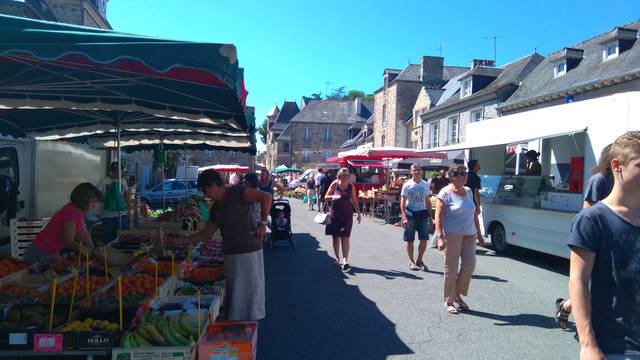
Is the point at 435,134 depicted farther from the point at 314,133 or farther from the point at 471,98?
the point at 314,133

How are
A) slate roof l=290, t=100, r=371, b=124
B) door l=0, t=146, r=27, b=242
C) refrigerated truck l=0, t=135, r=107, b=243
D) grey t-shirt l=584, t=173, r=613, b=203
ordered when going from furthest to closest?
slate roof l=290, t=100, r=371, b=124
refrigerated truck l=0, t=135, r=107, b=243
door l=0, t=146, r=27, b=242
grey t-shirt l=584, t=173, r=613, b=203

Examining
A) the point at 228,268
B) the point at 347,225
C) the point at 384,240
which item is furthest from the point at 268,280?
the point at 384,240

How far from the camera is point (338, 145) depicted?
2222 inches

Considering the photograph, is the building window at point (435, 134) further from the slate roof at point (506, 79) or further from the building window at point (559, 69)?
the building window at point (559, 69)

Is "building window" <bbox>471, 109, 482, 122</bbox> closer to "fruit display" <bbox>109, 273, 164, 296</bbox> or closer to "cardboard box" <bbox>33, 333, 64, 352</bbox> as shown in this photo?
"fruit display" <bbox>109, 273, 164, 296</bbox>

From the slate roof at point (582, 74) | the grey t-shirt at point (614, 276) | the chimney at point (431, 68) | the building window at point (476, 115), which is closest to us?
the grey t-shirt at point (614, 276)

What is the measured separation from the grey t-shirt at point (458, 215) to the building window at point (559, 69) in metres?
19.2

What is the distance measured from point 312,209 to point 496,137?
481 inches

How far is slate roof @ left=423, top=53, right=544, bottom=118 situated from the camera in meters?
24.0

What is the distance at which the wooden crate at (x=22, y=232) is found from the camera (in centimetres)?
674

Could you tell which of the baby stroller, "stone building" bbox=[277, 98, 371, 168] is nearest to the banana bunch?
the baby stroller

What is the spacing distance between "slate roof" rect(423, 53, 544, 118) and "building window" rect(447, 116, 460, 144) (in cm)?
104

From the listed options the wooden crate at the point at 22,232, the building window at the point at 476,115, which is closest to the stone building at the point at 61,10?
the wooden crate at the point at 22,232

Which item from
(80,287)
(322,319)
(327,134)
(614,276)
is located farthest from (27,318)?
(327,134)
